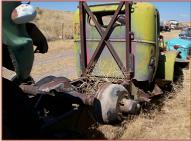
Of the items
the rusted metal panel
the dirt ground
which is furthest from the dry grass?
the rusted metal panel

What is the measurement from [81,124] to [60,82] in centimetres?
69

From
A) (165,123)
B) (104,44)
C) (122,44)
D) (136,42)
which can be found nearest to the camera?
(165,123)

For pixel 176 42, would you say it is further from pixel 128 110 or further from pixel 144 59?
pixel 128 110

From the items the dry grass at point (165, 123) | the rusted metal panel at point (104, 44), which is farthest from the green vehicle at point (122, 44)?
the dry grass at point (165, 123)

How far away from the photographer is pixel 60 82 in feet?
18.2

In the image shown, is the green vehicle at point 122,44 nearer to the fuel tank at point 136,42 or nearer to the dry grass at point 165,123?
the fuel tank at point 136,42

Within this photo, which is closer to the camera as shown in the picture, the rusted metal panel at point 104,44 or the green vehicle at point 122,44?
the green vehicle at point 122,44

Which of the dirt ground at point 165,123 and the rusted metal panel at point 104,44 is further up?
the rusted metal panel at point 104,44

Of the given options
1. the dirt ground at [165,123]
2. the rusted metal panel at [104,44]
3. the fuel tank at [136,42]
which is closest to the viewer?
the dirt ground at [165,123]

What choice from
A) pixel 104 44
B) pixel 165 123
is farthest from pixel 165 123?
pixel 104 44

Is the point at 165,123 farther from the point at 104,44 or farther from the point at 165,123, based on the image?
the point at 104,44

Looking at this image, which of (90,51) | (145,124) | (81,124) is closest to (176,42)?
(90,51)

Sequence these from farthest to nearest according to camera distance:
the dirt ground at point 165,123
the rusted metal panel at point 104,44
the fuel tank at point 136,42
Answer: the rusted metal panel at point 104,44 → the fuel tank at point 136,42 → the dirt ground at point 165,123

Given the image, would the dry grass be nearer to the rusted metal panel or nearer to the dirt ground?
the dirt ground
